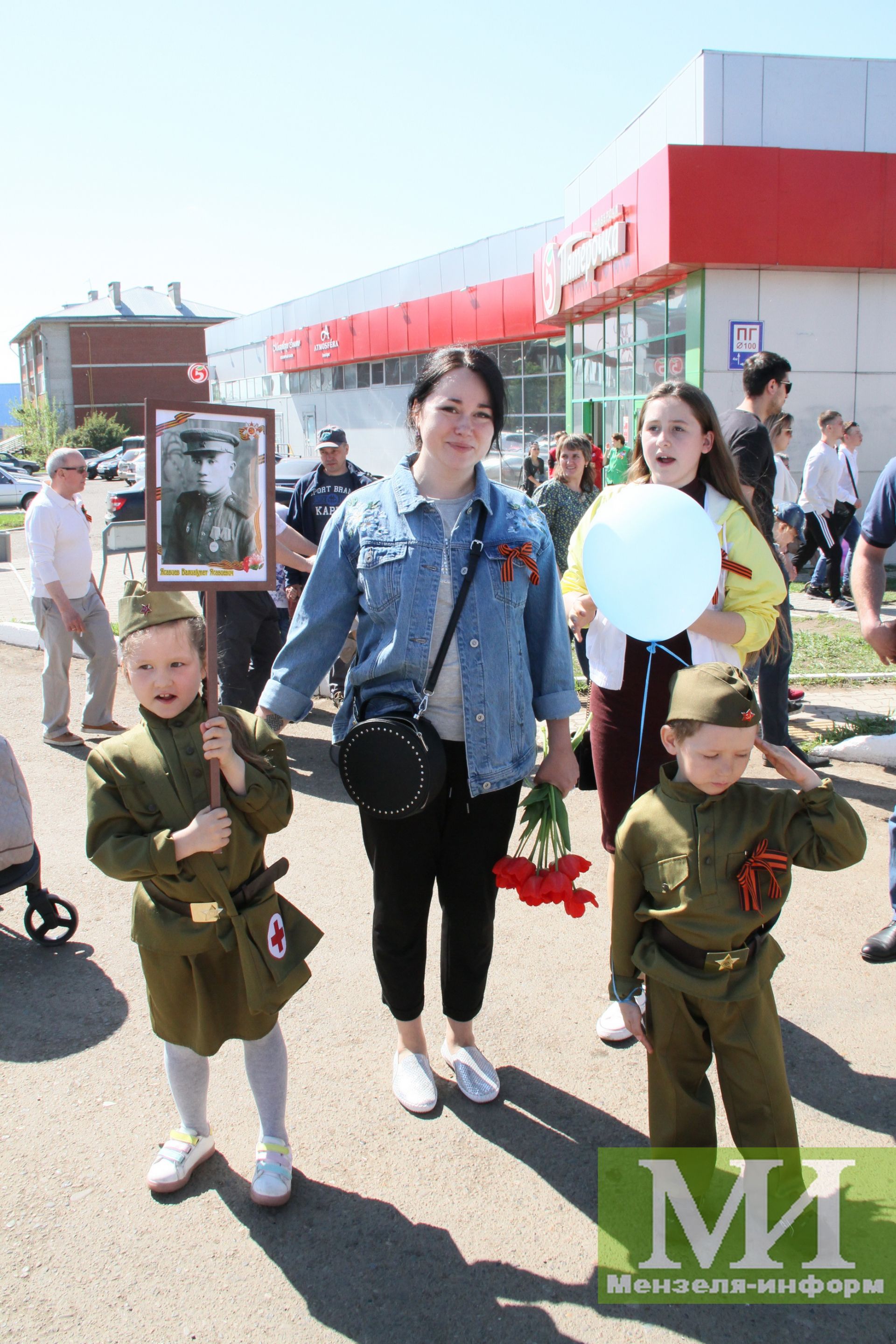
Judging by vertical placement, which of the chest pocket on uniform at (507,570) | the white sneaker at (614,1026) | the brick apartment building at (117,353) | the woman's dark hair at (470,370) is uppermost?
the brick apartment building at (117,353)

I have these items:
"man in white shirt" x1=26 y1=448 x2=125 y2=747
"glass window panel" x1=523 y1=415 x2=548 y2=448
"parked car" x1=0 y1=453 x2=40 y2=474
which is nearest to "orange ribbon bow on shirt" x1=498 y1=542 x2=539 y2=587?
"man in white shirt" x1=26 y1=448 x2=125 y2=747

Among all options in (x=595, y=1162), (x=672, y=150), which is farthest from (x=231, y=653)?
(x=672, y=150)

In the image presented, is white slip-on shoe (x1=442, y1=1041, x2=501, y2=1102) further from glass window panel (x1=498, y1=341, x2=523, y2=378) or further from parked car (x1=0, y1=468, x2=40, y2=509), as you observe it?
parked car (x1=0, y1=468, x2=40, y2=509)

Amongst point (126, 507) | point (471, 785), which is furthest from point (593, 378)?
point (471, 785)

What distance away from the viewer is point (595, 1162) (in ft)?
8.79

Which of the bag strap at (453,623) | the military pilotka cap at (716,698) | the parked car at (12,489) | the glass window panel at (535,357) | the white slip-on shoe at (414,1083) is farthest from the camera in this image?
the parked car at (12,489)

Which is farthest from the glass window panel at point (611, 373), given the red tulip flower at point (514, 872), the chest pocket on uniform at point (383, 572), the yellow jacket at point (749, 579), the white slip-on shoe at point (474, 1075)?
the red tulip flower at point (514, 872)

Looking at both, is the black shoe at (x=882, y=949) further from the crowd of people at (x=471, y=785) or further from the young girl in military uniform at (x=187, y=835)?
the young girl in military uniform at (x=187, y=835)

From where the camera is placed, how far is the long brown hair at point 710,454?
2.93m

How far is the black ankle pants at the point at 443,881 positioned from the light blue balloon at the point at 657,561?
0.60 meters

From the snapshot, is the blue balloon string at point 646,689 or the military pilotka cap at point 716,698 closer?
the military pilotka cap at point 716,698

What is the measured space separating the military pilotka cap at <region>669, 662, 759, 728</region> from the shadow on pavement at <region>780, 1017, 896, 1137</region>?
1.22 m

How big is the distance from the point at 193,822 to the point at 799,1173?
5.58ft

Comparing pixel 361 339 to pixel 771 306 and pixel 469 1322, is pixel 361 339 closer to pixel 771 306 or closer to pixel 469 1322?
pixel 771 306
